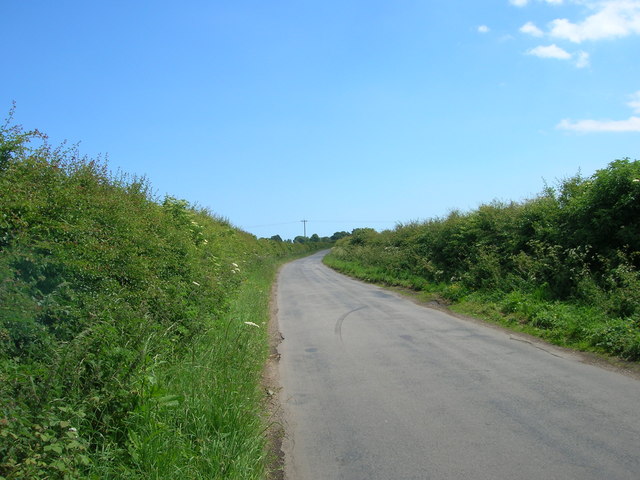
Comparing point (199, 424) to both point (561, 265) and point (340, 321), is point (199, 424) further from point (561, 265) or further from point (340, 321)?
point (561, 265)

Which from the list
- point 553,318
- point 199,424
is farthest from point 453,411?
point 553,318

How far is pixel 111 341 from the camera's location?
4594mm

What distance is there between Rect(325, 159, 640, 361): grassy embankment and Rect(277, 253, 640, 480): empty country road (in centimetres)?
108

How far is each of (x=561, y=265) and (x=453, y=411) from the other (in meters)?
8.75

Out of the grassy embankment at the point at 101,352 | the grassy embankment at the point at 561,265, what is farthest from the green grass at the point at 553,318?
the grassy embankment at the point at 101,352

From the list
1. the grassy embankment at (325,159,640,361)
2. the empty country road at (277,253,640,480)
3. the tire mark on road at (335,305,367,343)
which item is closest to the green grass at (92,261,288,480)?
the empty country road at (277,253,640,480)

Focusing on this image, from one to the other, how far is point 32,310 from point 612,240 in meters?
12.8

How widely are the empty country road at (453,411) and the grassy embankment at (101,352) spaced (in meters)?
0.87

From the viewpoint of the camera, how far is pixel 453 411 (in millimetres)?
5957

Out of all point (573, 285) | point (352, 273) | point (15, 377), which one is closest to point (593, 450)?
point (15, 377)

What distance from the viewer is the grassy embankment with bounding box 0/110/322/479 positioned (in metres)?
3.49

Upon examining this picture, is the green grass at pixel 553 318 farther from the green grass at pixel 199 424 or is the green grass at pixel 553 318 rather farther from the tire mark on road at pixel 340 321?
the green grass at pixel 199 424

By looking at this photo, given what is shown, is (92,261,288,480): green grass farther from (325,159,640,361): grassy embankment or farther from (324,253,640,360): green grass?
(325,159,640,361): grassy embankment

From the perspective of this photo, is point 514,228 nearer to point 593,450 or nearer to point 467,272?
point 467,272
